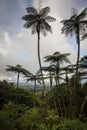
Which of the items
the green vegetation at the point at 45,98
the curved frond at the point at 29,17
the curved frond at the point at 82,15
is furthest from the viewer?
the curved frond at the point at 29,17

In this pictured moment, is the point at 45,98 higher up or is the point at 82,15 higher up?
the point at 82,15

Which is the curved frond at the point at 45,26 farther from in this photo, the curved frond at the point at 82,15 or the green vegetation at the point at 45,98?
the curved frond at the point at 82,15

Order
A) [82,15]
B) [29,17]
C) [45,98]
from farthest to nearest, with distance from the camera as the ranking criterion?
[45,98] → [29,17] → [82,15]

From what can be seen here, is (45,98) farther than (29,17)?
Yes

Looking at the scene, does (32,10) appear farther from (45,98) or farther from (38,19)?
(45,98)

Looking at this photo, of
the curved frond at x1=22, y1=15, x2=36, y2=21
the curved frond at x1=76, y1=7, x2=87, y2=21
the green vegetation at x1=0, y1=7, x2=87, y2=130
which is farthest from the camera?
the curved frond at x1=22, y1=15, x2=36, y2=21

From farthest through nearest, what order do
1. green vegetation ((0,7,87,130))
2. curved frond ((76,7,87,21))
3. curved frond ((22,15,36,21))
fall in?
curved frond ((22,15,36,21)), curved frond ((76,7,87,21)), green vegetation ((0,7,87,130))

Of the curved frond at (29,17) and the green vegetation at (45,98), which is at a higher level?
the curved frond at (29,17)

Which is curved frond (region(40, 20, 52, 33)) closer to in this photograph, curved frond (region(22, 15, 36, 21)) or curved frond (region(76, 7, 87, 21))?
curved frond (region(22, 15, 36, 21))

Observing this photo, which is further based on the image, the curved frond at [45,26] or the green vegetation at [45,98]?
the curved frond at [45,26]

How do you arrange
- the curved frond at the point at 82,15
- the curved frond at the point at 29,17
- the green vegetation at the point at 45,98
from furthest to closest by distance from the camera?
the curved frond at the point at 29,17
the curved frond at the point at 82,15
the green vegetation at the point at 45,98

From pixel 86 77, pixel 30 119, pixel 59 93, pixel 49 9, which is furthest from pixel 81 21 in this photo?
pixel 59 93

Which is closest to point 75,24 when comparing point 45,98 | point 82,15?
point 82,15

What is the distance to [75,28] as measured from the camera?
69.3 ft
